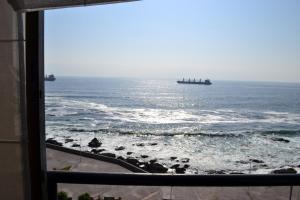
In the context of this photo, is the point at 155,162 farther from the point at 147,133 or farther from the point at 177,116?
the point at 177,116

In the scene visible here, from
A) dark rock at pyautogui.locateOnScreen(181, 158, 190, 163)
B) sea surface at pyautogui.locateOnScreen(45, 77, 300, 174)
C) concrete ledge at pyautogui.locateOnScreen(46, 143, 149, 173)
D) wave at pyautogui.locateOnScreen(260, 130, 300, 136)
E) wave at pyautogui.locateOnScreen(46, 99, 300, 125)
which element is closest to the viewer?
concrete ledge at pyautogui.locateOnScreen(46, 143, 149, 173)

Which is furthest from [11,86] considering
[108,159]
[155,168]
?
[155,168]

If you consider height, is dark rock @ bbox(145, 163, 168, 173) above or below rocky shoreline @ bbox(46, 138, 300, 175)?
above

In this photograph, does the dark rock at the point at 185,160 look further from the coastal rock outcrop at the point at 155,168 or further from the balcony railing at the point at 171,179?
the balcony railing at the point at 171,179

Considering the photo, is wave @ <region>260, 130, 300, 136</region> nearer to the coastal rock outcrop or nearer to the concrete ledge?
the coastal rock outcrop

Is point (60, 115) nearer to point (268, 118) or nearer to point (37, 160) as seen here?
point (268, 118)

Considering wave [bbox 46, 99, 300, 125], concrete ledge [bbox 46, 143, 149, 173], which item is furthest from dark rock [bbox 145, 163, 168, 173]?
A: wave [bbox 46, 99, 300, 125]

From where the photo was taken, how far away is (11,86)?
145 cm

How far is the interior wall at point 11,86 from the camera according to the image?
4.74ft

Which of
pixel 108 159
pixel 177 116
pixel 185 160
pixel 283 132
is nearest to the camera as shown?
pixel 108 159

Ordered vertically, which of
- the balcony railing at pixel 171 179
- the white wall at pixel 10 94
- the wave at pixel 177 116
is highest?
the white wall at pixel 10 94

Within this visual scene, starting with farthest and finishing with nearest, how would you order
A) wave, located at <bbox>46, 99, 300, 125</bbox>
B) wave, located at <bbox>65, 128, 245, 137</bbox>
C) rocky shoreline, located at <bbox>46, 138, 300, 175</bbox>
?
wave, located at <bbox>46, 99, 300, 125</bbox>
wave, located at <bbox>65, 128, 245, 137</bbox>
rocky shoreline, located at <bbox>46, 138, 300, 175</bbox>

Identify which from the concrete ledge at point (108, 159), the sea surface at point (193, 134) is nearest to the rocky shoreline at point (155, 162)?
the sea surface at point (193, 134)

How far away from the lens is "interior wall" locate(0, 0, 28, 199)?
1.44m
